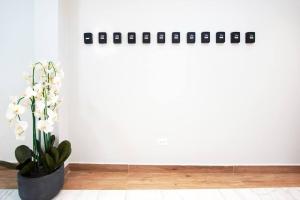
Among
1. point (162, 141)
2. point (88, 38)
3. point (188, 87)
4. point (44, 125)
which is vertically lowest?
point (162, 141)

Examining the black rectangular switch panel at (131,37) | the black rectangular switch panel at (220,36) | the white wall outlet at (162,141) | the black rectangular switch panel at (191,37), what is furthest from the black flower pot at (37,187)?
the black rectangular switch panel at (220,36)

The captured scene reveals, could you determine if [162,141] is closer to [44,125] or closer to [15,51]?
[44,125]

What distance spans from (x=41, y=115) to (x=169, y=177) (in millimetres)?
1332

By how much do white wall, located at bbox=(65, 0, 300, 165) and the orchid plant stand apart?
52 centimetres

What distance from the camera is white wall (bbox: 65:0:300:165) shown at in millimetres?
2301

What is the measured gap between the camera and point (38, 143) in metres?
1.85

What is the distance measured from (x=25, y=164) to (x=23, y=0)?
1.57 m

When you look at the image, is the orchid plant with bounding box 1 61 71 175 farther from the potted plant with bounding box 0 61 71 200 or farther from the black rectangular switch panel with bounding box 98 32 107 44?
the black rectangular switch panel with bounding box 98 32 107 44

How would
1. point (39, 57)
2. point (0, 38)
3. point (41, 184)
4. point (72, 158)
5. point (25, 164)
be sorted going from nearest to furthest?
point (41, 184) → point (25, 164) → point (39, 57) → point (0, 38) → point (72, 158)

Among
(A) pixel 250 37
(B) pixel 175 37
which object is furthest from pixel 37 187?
(A) pixel 250 37

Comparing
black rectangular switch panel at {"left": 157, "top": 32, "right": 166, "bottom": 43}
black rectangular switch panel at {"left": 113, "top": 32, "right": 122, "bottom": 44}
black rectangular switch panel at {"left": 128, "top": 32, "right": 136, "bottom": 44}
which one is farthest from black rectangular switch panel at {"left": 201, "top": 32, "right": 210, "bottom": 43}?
black rectangular switch panel at {"left": 113, "top": 32, "right": 122, "bottom": 44}

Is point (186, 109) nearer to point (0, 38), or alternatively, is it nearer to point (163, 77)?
point (163, 77)

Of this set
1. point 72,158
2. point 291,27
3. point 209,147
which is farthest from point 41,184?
point 291,27

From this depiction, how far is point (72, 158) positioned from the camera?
7.98ft
